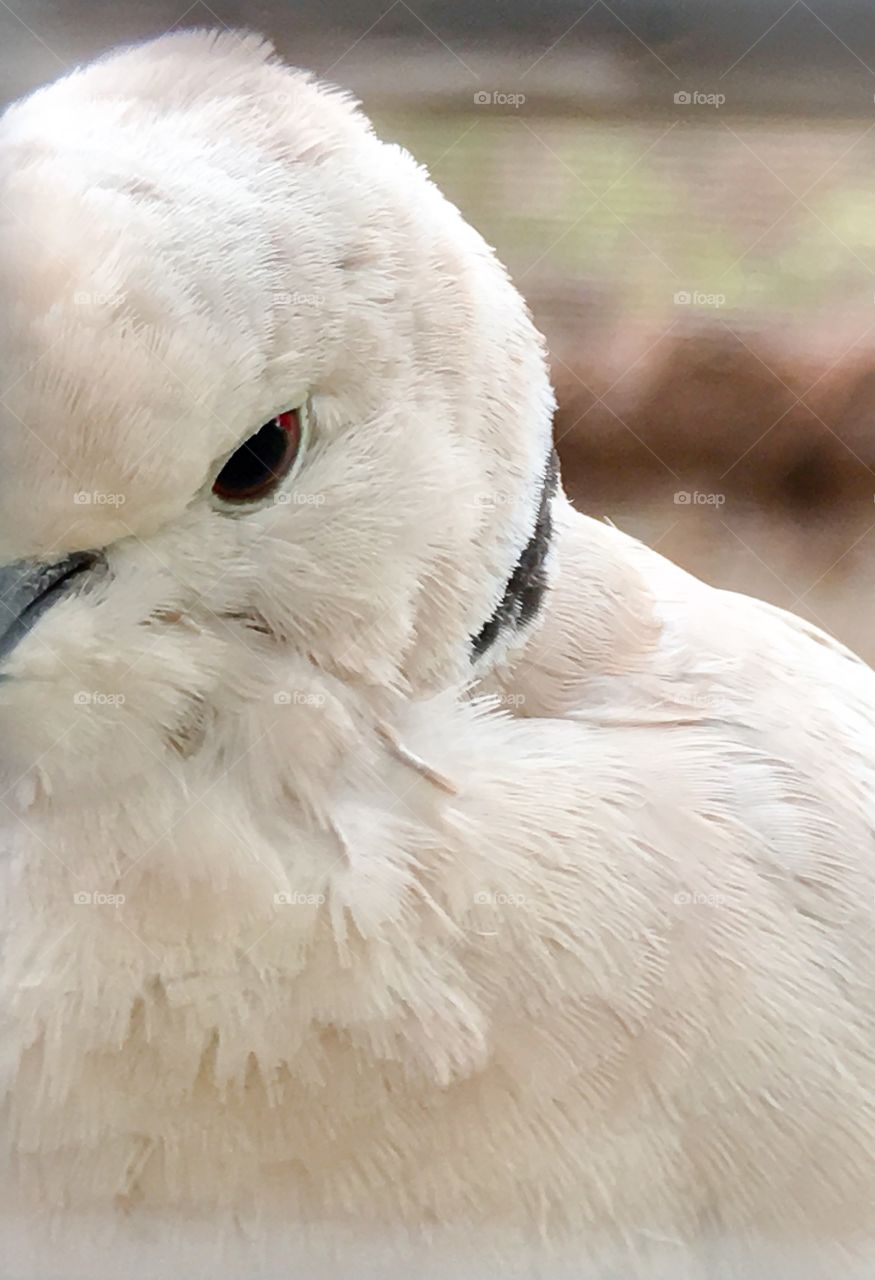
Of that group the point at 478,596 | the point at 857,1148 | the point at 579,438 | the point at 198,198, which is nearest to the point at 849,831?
the point at 857,1148

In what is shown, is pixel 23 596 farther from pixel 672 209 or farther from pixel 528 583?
pixel 672 209

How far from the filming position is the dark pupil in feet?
1.75

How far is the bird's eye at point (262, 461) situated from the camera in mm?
535

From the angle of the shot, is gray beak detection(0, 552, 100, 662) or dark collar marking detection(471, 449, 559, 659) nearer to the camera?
gray beak detection(0, 552, 100, 662)

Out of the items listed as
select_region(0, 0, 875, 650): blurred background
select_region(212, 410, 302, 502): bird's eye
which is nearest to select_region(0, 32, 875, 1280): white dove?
select_region(212, 410, 302, 502): bird's eye

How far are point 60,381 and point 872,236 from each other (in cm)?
63

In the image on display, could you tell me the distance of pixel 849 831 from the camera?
729mm

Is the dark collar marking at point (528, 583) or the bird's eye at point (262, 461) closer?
the bird's eye at point (262, 461)

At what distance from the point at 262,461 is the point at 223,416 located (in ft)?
0.12

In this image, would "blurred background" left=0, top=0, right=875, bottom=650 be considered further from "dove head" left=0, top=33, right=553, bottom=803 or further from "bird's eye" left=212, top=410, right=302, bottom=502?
"bird's eye" left=212, top=410, right=302, bottom=502

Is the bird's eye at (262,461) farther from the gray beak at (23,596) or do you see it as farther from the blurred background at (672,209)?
the blurred background at (672,209)

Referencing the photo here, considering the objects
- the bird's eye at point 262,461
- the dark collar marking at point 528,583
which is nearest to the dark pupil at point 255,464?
the bird's eye at point 262,461

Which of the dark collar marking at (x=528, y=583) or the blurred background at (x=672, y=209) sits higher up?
the blurred background at (x=672, y=209)

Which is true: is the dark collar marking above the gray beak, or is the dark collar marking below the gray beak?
above
